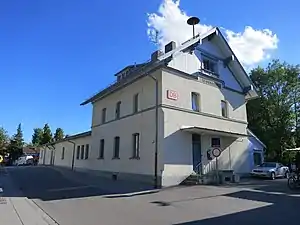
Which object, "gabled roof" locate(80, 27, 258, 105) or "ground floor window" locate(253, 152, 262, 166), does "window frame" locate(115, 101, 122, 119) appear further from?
"ground floor window" locate(253, 152, 262, 166)

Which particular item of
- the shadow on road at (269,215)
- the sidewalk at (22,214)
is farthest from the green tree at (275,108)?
the sidewalk at (22,214)

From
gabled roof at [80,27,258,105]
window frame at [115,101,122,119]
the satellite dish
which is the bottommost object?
window frame at [115,101,122,119]

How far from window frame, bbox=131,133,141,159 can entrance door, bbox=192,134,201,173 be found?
148 inches

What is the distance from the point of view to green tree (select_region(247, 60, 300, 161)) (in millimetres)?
37969

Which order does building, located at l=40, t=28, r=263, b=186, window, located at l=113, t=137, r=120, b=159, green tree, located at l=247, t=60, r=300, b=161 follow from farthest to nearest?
green tree, located at l=247, t=60, r=300, b=161, window, located at l=113, t=137, r=120, b=159, building, located at l=40, t=28, r=263, b=186

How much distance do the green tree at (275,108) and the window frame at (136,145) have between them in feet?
82.1

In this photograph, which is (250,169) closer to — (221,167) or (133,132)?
(221,167)

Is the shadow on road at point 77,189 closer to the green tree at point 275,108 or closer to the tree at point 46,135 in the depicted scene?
the green tree at point 275,108

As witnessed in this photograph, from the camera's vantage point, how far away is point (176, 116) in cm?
1767

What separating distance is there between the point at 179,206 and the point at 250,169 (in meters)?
15.7

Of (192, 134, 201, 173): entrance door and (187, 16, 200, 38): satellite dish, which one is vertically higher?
(187, 16, 200, 38): satellite dish

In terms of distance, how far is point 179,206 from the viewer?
995 cm

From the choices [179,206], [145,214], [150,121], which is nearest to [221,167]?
[150,121]

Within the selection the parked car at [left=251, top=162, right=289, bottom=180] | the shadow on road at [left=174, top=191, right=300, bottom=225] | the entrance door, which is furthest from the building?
the shadow on road at [left=174, top=191, right=300, bottom=225]
